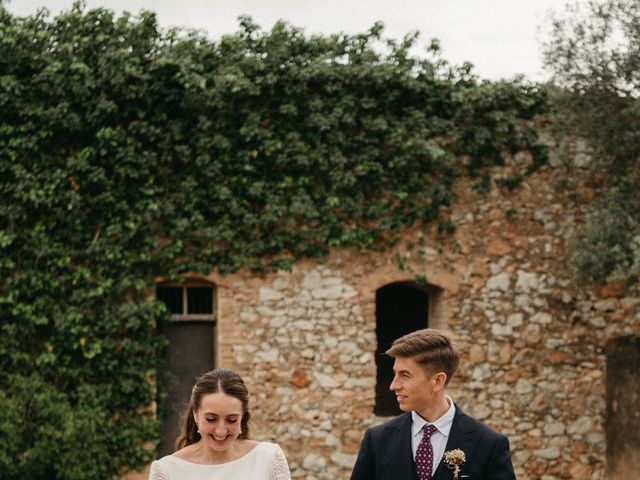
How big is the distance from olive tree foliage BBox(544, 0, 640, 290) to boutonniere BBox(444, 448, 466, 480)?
5964 mm

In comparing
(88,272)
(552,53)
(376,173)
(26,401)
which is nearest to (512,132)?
(552,53)

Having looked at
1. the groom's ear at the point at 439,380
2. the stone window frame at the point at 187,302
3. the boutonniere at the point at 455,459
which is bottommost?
the boutonniere at the point at 455,459

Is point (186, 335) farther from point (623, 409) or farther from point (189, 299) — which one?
point (623, 409)

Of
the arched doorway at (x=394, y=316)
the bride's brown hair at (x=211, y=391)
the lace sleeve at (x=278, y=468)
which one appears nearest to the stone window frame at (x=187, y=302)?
the arched doorway at (x=394, y=316)

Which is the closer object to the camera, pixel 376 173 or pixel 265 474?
pixel 265 474

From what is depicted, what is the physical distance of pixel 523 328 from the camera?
33.7ft

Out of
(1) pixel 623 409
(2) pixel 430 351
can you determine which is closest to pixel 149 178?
(2) pixel 430 351

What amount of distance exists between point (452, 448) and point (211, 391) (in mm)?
1174

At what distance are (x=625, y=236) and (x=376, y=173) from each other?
276cm

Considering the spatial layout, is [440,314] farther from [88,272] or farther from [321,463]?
[88,272]

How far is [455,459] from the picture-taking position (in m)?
4.03

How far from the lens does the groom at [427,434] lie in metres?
4.17

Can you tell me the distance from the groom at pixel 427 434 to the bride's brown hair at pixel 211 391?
2.13ft

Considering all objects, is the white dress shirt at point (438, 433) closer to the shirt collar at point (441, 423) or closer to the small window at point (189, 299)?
the shirt collar at point (441, 423)
